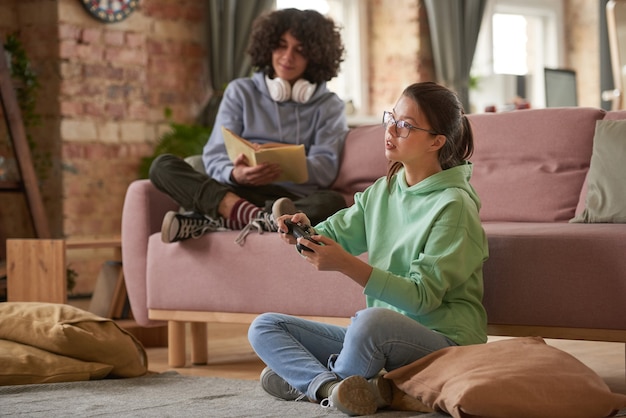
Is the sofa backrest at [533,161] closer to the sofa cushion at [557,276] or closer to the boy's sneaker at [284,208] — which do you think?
the sofa cushion at [557,276]

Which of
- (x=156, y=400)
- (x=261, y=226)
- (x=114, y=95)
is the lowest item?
(x=156, y=400)

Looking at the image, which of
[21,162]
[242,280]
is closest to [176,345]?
[242,280]

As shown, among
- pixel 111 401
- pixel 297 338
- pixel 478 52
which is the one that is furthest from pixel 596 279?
pixel 478 52

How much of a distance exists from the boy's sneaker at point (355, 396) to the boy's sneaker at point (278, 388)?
0.68 ft

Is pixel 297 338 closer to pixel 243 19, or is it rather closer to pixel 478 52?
pixel 243 19

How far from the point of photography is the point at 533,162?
3406 mm

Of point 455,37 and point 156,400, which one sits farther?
point 455,37

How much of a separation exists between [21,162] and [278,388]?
2860 millimetres

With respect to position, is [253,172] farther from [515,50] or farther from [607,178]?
[515,50]

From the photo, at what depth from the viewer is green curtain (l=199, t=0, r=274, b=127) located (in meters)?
6.14

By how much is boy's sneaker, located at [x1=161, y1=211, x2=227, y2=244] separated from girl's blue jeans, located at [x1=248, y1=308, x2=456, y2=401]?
85cm

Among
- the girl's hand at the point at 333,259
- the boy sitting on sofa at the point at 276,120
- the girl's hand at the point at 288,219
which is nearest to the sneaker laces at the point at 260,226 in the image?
the boy sitting on sofa at the point at 276,120

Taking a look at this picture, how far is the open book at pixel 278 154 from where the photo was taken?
3.37 metres

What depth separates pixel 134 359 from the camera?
10.3 feet
